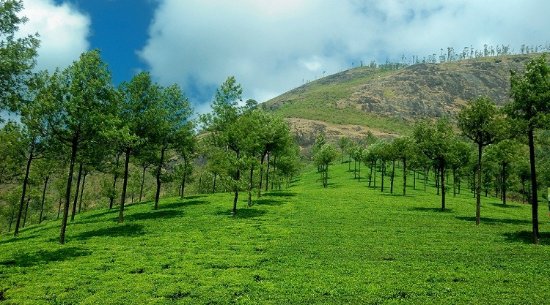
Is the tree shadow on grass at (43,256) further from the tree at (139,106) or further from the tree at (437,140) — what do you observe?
the tree at (437,140)

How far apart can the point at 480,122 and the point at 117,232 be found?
4785cm

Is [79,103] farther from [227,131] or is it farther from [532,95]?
[532,95]

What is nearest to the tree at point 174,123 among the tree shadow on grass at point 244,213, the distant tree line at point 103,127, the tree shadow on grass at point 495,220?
the distant tree line at point 103,127

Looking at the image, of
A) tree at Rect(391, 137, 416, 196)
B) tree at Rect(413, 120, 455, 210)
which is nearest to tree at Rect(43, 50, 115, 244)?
tree at Rect(413, 120, 455, 210)

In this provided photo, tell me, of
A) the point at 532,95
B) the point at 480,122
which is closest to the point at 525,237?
the point at 532,95

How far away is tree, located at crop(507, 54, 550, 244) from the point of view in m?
37.6

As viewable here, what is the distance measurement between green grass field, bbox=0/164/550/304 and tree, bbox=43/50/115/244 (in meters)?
7.95

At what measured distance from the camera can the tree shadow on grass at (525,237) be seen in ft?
124

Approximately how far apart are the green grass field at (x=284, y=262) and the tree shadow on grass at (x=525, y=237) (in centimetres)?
19

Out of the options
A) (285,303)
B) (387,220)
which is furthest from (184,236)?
(387,220)

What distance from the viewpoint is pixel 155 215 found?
57719 millimetres

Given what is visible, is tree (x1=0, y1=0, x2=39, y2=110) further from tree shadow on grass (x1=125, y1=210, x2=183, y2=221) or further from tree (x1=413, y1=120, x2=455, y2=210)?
tree (x1=413, y1=120, x2=455, y2=210)

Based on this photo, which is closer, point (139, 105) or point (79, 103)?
point (79, 103)

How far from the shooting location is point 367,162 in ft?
370
